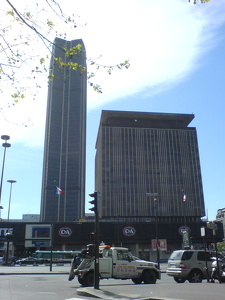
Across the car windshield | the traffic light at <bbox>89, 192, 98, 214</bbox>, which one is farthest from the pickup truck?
the traffic light at <bbox>89, 192, 98, 214</bbox>

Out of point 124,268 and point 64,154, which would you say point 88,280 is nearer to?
point 124,268

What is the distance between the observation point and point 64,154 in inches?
5832

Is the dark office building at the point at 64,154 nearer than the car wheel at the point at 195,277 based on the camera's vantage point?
No

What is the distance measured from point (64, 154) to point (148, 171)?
43446mm

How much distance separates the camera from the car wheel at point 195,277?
17438 millimetres

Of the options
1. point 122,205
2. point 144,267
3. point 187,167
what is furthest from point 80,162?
point 144,267

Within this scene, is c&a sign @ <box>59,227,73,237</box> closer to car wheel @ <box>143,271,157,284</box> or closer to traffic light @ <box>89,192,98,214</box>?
car wheel @ <box>143,271,157,284</box>

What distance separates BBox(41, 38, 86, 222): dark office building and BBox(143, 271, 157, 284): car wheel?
4990 inches

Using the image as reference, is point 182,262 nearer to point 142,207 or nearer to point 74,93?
point 142,207

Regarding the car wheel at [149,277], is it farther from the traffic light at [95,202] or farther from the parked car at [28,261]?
the parked car at [28,261]

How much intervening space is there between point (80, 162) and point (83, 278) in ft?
442

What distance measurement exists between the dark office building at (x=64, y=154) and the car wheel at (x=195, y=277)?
127370 mm

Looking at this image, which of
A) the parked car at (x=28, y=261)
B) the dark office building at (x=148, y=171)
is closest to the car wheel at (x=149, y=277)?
the parked car at (x=28, y=261)

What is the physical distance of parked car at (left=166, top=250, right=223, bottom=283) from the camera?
57.2 feet
